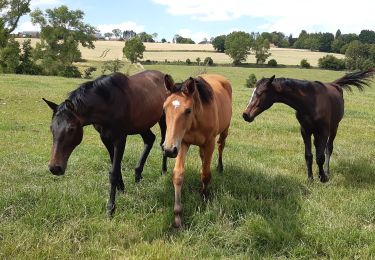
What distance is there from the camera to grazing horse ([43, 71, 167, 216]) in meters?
4.98

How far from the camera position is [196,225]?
5152 mm

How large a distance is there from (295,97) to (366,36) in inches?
4711

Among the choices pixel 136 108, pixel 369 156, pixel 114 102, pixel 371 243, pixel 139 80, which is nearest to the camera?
pixel 371 243

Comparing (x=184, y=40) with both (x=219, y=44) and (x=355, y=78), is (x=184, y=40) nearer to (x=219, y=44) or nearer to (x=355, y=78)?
(x=219, y=44)

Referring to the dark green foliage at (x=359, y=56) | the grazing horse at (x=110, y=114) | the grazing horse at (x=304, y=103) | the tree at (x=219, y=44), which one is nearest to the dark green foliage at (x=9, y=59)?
the grazing horse at (x=110, y=114)

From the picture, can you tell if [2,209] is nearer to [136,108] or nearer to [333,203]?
[136,108]

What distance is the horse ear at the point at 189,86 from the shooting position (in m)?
5.10

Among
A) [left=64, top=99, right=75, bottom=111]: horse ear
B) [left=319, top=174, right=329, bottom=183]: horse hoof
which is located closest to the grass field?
[left=319, top=174, right=329, bottom=183]: horse hoof

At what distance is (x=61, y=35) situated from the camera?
201ft

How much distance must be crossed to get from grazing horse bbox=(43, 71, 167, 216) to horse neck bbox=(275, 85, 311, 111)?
2091 mm

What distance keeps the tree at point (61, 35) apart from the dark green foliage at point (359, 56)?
4483cm

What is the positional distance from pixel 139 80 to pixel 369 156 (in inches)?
221

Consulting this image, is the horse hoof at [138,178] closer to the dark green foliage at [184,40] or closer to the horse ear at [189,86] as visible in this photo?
the horse ear at [189,86]

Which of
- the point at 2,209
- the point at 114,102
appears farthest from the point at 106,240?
the point at 114,102
